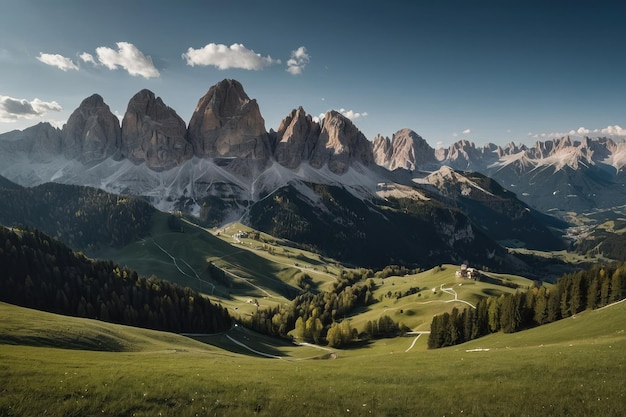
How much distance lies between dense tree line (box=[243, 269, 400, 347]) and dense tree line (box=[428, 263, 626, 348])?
37.1 meters

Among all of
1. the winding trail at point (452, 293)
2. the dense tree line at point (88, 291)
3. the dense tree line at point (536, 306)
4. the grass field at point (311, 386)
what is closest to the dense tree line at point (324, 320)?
the winding trail at point (452, 293)

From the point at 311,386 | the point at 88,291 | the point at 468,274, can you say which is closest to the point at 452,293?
the point at 468,274

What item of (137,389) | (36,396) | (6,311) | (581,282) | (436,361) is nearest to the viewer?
(36,396)

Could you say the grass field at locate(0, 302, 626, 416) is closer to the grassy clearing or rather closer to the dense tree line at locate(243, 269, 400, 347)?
the grassy clearing

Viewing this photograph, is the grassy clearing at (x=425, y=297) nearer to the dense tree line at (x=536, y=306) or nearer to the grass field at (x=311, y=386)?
the dense tree line at (x=536, y=306)

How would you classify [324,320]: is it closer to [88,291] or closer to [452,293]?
[452,293]

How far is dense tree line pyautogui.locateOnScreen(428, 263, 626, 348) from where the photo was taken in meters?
61.7

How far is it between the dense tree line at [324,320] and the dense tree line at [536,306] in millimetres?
37076

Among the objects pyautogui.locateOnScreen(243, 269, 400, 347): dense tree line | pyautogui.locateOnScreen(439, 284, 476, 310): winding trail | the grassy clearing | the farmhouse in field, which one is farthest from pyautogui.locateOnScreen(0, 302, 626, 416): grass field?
the farmhouse in field

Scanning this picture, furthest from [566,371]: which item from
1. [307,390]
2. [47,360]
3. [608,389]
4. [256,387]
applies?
[47,360]

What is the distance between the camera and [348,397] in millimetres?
26641

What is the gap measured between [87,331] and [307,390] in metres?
33.7

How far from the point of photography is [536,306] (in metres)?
68.2

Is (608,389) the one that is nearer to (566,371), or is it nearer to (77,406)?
(566,371)
